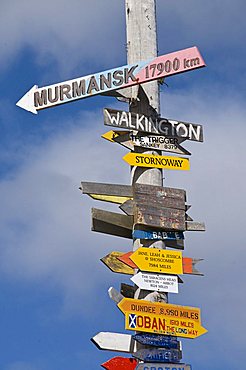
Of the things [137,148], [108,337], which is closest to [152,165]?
[137,148]

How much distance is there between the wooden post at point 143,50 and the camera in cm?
1309

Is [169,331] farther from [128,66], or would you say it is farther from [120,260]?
[128,66]

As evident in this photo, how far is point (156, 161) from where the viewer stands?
43.0 feet

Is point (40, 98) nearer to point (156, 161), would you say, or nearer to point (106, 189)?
point (106, 189)

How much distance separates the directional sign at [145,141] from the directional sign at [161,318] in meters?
1.87

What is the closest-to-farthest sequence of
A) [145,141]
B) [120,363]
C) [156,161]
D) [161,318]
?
1. [120,363]
2. [161,318]
3. [156,161]
4. [145,141]

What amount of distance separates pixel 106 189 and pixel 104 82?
4.00 feet

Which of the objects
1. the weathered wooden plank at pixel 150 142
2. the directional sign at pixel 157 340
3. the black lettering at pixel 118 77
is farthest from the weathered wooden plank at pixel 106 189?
the directional sign at pixel 157 340

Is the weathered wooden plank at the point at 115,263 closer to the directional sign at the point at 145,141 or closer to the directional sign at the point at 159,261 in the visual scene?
the directional sign at the point at 159,261

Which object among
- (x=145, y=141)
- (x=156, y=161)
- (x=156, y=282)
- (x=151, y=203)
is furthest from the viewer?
(x=145, y=141)

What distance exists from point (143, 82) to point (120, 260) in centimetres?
201

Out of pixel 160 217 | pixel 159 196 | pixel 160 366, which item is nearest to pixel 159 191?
pixel 159 196

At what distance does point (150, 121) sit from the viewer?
13.2 metres

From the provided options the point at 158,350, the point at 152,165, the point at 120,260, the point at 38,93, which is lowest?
the point at 158,350
